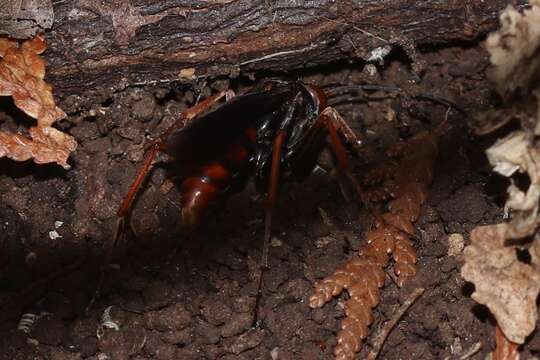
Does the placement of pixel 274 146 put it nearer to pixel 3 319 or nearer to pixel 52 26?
pixel 52 26

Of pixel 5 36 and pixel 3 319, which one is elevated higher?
pixel 5 36

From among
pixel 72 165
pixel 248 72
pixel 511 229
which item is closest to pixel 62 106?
pixel 72 165

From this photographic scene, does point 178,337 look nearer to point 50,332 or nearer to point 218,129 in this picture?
point 50,332

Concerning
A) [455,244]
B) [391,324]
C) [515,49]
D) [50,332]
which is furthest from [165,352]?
[515,49]

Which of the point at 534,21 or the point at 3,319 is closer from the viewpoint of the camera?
the point at 534,21

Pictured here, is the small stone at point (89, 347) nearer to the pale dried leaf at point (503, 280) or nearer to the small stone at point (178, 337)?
the small stone at point (178, 337)
